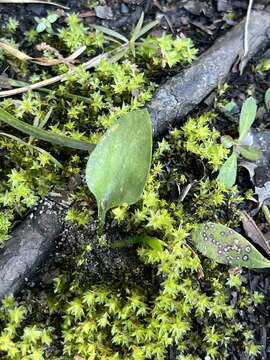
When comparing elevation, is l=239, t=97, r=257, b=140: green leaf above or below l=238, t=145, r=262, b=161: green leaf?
above

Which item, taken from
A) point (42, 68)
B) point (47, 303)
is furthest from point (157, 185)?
point (42, 68)

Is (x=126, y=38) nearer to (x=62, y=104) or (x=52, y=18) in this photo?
(x=52, y=18)

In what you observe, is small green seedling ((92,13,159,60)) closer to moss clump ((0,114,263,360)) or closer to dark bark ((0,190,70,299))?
moss clump ((0,114,263,360))

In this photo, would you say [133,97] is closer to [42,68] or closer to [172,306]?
[42,68]

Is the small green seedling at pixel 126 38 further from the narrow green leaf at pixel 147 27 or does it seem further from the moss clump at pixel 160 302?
the moss clump at pixel 160 302

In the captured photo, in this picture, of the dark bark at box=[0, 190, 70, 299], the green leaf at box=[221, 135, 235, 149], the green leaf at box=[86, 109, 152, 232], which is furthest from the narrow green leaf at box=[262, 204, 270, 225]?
the dark bark at box=[0, 190, 70, 299]

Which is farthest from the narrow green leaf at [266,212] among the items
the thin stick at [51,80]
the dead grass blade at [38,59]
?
the dead grass blade at [38,59]

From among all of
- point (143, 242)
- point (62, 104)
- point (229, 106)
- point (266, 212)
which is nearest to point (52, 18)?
point (62, 104)
